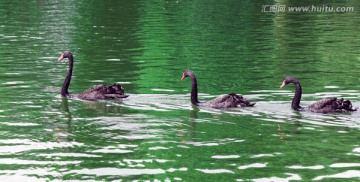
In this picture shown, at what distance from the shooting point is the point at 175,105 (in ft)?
72.3

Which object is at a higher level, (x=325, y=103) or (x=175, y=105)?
(x=325, y=103)

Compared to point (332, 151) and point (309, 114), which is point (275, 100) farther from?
point (332, 151)

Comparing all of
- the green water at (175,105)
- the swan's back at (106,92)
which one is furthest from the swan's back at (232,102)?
the swan's back at (106,92)

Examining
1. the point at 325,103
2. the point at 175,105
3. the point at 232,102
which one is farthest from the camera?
the point at 175,105

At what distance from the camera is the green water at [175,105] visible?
15.3 metres

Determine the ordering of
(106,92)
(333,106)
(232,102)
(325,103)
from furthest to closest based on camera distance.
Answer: (106,92) → (232,102) → (325,103) → (333,106)

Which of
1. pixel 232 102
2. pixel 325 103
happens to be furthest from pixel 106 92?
pixel 325 103

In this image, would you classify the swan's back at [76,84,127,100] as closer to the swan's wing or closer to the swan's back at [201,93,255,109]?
the swan's back at [201,93,255,109]

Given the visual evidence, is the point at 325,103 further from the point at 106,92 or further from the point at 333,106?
the point at 106,92

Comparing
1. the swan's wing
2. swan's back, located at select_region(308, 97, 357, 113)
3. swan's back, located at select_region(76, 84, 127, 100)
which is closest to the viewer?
swan's back, located at select_region(308, 97, 357, 113)

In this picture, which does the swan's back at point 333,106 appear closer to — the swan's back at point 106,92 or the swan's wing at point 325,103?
the swan's wing at point 325,103

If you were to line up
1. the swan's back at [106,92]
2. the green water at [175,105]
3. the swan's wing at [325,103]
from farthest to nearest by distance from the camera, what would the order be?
1. the swan's back at [106,92]
2. the swan's wing at [325,103]
3. the green water at [175,105]

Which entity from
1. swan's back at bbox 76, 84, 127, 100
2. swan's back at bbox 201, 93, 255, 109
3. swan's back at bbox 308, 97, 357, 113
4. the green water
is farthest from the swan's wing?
swan's back at bbox 76, 84, 127, 100

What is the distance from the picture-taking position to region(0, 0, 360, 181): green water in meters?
15.3
